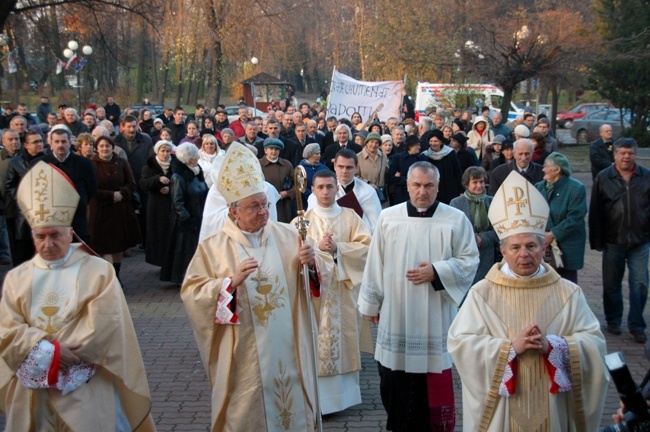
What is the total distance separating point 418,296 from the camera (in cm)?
560

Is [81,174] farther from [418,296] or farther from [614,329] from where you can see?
[614,329]

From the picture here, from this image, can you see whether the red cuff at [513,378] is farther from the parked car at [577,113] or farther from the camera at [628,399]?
the parked car at [577,113]

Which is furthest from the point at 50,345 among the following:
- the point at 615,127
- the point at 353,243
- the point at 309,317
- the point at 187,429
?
the point at 615,127

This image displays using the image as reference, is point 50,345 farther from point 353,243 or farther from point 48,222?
point 353,243

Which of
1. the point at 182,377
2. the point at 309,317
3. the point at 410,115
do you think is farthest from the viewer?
the point at 410,115

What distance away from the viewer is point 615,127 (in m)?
31.2

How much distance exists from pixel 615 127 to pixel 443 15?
30.9 feet

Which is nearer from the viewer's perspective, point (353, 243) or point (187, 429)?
point (187, 429)

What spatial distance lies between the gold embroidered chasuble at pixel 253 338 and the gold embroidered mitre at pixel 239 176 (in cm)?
21

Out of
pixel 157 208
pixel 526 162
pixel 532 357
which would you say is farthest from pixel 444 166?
pixel 532 357

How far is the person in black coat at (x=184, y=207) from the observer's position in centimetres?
1046

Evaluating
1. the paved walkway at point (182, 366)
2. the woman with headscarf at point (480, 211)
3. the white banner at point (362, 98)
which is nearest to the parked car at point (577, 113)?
the white banner at point (362, 98)

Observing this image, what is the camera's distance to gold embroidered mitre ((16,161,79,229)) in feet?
14.7

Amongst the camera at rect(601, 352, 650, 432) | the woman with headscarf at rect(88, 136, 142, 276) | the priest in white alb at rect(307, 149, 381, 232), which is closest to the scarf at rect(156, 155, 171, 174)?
the woman with headscarf at rect(88, 136, 142, 276)
